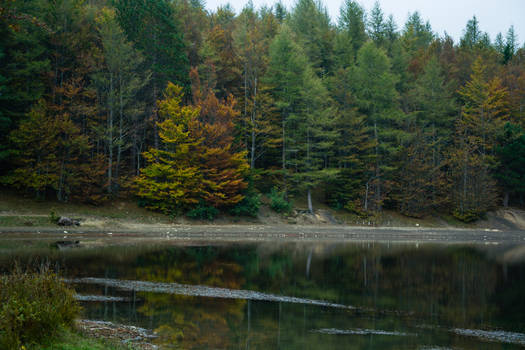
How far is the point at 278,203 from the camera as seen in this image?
54.5 metres

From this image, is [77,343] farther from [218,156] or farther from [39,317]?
[218,156]

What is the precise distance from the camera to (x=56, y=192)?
152 ft

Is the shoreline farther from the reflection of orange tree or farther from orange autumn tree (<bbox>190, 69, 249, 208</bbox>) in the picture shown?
the reflection of orange tree

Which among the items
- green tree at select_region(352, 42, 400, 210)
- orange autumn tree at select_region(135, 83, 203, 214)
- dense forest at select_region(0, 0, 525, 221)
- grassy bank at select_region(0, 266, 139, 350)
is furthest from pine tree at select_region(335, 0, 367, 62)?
grassy bank at select_region(0, 266, 139, 350)

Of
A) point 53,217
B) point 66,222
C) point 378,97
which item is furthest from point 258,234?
point 378,97

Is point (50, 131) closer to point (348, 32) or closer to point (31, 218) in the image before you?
point (31, 218)

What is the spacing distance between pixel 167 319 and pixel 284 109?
45.6 m

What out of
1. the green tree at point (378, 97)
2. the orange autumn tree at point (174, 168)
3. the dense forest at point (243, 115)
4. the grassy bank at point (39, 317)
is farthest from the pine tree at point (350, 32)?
the grassy bank at point (39, 317)

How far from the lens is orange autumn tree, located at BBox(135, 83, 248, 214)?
48219mm

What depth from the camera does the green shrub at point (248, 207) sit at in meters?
50.6

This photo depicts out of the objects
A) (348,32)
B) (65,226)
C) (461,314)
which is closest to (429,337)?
(461,314)

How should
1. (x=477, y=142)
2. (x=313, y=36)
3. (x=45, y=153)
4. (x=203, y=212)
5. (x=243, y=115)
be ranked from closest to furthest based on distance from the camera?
1. (x=45, y=153)
2. (x=203, y=212)
3. (x=243, y=115)
4. (x=477, y=142)
5. (x=313, y=36)

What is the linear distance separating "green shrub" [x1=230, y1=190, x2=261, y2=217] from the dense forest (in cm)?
22

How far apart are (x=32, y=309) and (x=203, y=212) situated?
39453 mm
